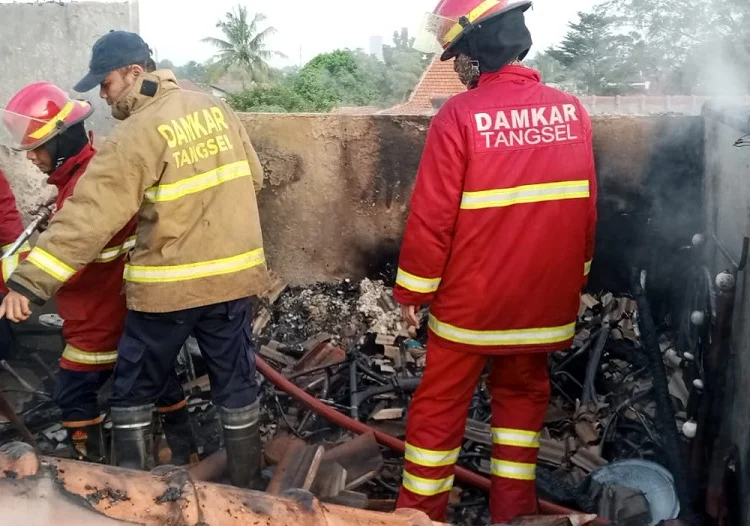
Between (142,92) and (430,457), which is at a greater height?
(142,92)

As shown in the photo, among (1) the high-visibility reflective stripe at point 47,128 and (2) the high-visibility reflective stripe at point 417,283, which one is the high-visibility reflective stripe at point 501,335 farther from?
(1) the high-visibility reflective stripe at point 47,128

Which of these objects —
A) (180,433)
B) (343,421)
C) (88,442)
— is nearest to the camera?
(88,442)

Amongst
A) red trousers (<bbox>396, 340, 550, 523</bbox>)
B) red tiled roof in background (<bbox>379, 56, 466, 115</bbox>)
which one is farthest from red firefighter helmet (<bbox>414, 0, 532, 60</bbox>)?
red tiled roof in background (<bbox>379, 56, 466, 115</bbox>)

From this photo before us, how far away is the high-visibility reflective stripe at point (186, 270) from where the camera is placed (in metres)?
2.98

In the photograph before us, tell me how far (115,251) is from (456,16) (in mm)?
1948

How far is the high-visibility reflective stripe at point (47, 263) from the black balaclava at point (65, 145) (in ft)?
2.23

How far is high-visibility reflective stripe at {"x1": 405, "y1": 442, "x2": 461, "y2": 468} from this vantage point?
292 cm

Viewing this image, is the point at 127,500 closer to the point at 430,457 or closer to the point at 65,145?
the point at 430,457

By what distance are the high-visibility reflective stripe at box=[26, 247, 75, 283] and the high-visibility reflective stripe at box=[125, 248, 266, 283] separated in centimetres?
29

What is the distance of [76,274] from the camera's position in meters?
3.28

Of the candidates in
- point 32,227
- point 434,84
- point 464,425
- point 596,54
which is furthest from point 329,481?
point 434,84

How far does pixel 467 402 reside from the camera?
2941 mm

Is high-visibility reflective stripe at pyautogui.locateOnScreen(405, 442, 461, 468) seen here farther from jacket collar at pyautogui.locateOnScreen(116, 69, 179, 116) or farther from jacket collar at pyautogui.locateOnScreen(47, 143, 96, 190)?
jacket collar at pyautogui.locateOnScreen(47, 143, 96, 190)

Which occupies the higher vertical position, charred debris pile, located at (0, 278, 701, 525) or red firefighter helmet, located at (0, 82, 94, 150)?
red firefighter helmet, located at (0, 82, 94, 150)
